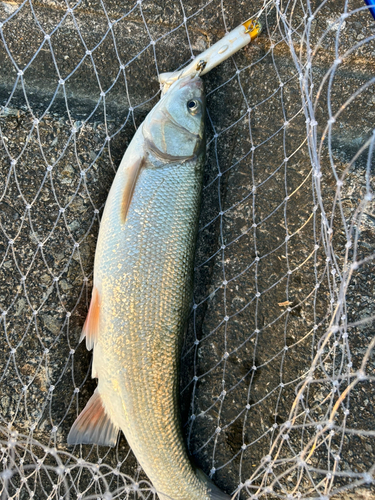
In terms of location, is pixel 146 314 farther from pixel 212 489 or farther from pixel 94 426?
pixel 212 489

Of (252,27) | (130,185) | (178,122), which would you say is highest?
(252,27)

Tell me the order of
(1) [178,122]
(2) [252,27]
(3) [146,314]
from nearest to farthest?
(3) [146,314] → (1) [178,122] → (2) [252,27]

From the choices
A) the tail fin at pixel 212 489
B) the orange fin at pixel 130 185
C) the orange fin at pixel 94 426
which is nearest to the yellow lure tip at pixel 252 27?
the orange fin at pixel 130 185

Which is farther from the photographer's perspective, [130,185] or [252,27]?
[252,27]

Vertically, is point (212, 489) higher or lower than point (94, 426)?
lower

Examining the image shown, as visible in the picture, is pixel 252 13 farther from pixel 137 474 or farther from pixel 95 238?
pixel 137 474

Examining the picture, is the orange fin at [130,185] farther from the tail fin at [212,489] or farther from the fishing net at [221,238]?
the tail fin at [212,489]

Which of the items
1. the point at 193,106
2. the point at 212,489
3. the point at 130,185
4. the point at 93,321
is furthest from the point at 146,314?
the point at 193,106
